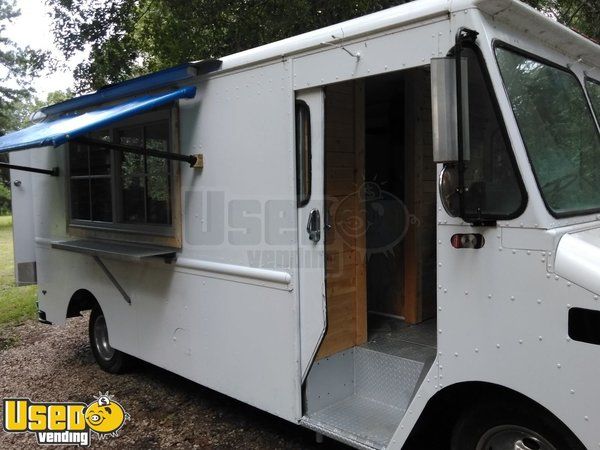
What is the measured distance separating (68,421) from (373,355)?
2.51 m

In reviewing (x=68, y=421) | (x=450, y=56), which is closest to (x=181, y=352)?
(x=68, y=421)

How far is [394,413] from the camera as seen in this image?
319cm

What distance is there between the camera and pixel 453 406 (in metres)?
2.70

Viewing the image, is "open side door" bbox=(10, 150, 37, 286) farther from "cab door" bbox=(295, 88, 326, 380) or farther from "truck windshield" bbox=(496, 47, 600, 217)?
"truck windshield" bbox=(496, 47, 600, 217)

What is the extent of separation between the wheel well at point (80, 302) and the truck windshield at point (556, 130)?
4.43m

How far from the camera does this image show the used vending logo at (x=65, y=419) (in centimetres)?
392

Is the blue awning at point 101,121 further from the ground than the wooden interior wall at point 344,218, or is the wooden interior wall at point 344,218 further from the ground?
the blue awning at point 101,121

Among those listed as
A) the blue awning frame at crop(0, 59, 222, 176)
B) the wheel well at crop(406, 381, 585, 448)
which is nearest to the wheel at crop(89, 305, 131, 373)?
the blue awning frame at crop(0, 59, 222, 176)

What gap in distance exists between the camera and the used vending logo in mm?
3920

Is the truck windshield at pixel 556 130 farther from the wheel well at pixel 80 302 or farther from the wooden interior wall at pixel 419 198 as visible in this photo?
the wheel well at pixel 80 302

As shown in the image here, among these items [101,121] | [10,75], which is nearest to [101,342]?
[101,121]

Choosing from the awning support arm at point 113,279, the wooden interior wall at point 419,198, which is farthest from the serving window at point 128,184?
the wooden interior wall at point 419,198

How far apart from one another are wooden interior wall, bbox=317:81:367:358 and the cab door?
0.19 m

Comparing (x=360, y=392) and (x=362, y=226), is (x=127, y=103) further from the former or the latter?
(x=360, y=392)
